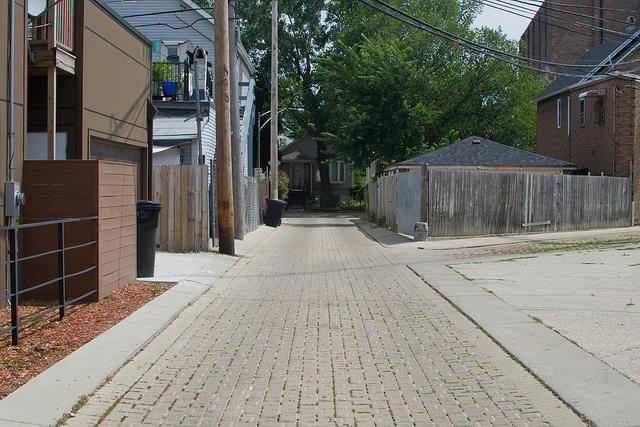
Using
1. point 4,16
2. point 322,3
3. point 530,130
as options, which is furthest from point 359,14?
point 4,16

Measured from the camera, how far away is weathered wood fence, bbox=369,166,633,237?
65.2 ft

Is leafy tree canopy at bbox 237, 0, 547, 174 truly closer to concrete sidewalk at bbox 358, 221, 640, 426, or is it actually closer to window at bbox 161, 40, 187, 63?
window at bbox 161, 40, 187, 63

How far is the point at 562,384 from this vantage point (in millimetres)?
5453

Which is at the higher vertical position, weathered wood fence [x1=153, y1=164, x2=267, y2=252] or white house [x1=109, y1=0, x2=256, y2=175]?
white house [x1=109, y1=0, x2=256, y2=175]

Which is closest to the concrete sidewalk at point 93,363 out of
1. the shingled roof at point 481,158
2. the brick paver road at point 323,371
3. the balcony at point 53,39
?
the brick paver road at point 323,371

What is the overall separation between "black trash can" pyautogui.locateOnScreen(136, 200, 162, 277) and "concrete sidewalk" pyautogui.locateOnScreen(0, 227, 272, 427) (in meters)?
0.27

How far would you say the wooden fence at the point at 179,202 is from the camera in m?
15.1

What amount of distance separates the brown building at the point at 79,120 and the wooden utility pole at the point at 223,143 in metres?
1.77

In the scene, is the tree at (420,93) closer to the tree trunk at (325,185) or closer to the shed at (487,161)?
the tree trunk at (325,185)

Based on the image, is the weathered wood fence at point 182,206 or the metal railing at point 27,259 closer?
the metal railing at point 27,259

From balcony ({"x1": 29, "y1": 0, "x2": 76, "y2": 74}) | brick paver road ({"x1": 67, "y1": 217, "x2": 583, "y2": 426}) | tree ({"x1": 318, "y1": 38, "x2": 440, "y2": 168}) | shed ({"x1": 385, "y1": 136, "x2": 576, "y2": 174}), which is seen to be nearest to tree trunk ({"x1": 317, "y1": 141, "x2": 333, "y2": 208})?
tree ({"x1": 318, "y1": 38, "x2": 440, "y2": 168})

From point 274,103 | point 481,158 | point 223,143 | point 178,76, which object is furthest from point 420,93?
point 223,143

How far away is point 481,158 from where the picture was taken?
86.5 feet

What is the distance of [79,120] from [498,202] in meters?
14.4
